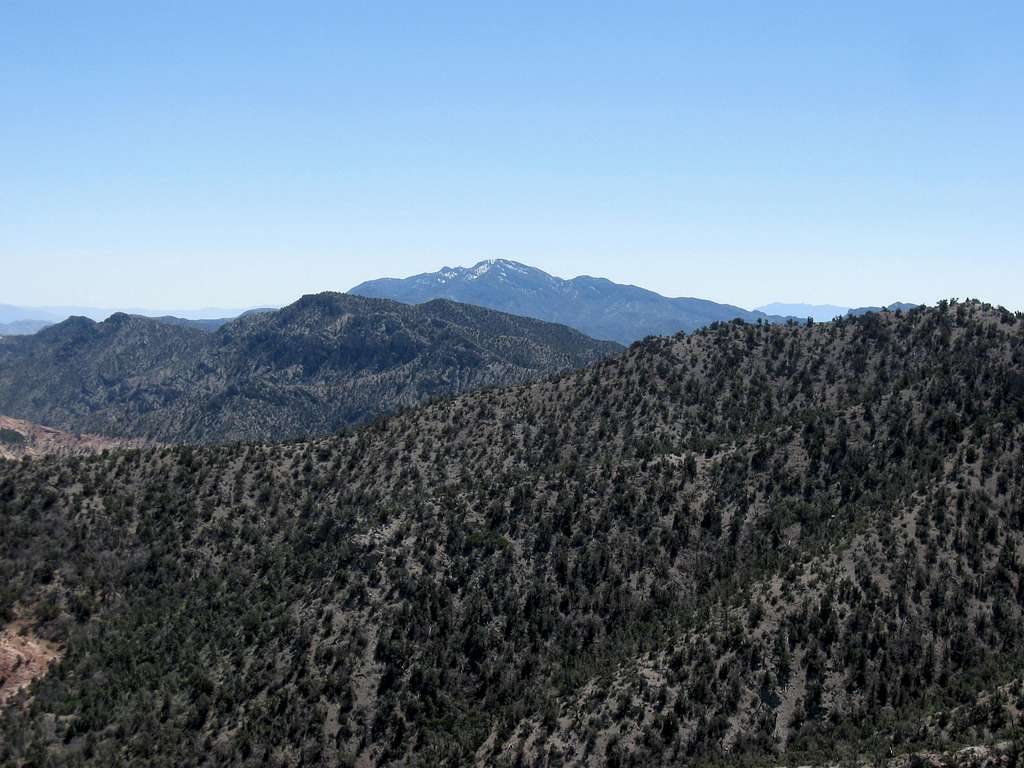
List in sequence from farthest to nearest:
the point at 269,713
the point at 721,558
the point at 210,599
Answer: the point at 210,599
the point at 721,558
the point at 269,713

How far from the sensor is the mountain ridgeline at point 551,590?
49.8 m

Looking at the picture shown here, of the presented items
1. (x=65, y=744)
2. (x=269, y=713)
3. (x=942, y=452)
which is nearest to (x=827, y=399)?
(x=942, y=452)

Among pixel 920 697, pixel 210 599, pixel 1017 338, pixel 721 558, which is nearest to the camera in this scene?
pixel 920 697

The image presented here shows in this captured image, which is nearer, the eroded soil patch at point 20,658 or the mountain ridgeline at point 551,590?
the mountain ridgeline at point 551,590

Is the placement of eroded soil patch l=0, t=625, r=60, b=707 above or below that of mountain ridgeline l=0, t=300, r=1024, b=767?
below

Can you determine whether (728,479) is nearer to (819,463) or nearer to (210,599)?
(819,463)

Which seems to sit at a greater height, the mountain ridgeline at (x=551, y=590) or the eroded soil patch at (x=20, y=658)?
the mountain ridgeline at (x=551, y=590)

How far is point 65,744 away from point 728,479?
5908 cm

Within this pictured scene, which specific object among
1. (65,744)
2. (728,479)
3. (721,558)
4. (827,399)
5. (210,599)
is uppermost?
(827,399)

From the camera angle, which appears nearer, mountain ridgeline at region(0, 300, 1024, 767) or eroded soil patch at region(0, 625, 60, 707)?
mountain ridgeline at region(0, 300, 1024, 767)

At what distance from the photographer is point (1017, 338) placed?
95.0 metres

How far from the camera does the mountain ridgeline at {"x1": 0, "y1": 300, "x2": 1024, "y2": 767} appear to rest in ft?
163

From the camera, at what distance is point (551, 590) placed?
66.9 metres

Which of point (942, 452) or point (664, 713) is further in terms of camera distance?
point (942, 452)
